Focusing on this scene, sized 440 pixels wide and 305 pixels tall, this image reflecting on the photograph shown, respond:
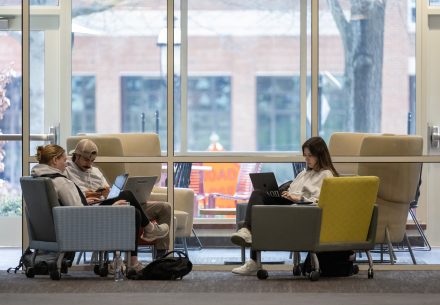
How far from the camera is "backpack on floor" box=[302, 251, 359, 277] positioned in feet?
33.3

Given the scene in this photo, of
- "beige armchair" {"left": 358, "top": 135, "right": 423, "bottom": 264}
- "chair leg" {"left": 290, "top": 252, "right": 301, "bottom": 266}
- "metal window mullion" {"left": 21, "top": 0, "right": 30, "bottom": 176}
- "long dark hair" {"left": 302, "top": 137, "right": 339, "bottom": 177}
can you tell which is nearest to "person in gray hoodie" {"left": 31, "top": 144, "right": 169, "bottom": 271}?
"metal window mullion" {"left": 21, "top": 0, "right": 30, "bottom": 176}

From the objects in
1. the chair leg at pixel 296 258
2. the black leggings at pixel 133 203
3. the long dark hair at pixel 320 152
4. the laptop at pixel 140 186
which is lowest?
the chair leg at pixel 296 258

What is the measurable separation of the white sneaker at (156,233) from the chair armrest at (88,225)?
589 mm

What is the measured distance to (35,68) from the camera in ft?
36.1

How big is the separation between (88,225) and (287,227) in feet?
4.74

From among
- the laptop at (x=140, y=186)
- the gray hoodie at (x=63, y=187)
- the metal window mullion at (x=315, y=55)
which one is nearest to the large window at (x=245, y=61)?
the metal window mullion at (x=315, y=55)

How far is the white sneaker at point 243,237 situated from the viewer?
10.2 meters

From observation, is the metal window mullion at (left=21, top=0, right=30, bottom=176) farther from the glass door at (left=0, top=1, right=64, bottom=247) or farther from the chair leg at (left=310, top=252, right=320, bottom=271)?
the chair leg at (left=310, top=252, right=320, bottom=271)

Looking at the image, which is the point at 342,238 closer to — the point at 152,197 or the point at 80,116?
the point at 152,197

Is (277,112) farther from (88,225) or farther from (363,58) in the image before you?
(88,225)

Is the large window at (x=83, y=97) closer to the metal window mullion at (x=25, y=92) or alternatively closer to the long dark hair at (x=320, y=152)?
the metal window mullion at (x=25, y=92)

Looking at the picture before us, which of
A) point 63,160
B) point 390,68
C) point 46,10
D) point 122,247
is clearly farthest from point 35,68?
point 390,68

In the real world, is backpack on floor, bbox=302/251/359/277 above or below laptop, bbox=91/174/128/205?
below

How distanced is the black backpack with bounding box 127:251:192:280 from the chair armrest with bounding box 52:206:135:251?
0.91 feet
